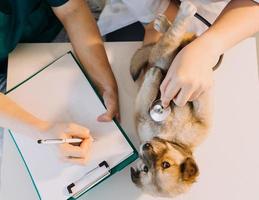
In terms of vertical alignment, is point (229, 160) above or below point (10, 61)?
below

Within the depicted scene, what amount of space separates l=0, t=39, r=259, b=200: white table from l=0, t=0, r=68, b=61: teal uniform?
0.03 meters

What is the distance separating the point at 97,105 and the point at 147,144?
0.45ft

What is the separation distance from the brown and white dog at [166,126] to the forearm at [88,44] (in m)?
0.06

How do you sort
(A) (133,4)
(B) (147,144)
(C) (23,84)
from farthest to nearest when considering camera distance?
1. (A) (133,4)
2. (C) (23,84)
3. (B) (147,144)

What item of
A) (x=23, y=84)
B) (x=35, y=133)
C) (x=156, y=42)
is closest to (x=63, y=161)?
(x=35, y=133)

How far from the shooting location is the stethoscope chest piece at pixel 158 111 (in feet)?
2.40

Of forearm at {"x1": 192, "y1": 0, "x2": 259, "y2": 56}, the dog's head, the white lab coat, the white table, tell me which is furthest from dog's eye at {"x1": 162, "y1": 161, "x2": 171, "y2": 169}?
the white lab coat

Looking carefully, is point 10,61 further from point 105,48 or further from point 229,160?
point 229,160

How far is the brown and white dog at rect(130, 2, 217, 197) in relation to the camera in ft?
2.23

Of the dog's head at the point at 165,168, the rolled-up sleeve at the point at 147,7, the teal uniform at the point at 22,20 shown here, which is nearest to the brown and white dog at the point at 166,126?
the dog's head at the point at 165,168

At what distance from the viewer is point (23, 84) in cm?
81

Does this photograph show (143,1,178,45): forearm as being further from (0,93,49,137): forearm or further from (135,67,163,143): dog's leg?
(0,93,49,137): forearm

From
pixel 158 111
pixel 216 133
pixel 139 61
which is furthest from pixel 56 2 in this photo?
pixel 216 133

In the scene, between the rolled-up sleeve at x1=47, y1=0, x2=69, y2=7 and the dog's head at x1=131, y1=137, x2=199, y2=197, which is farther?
the rolled-up sleeve at x1=47, y1=0, x2=69, y2=7
